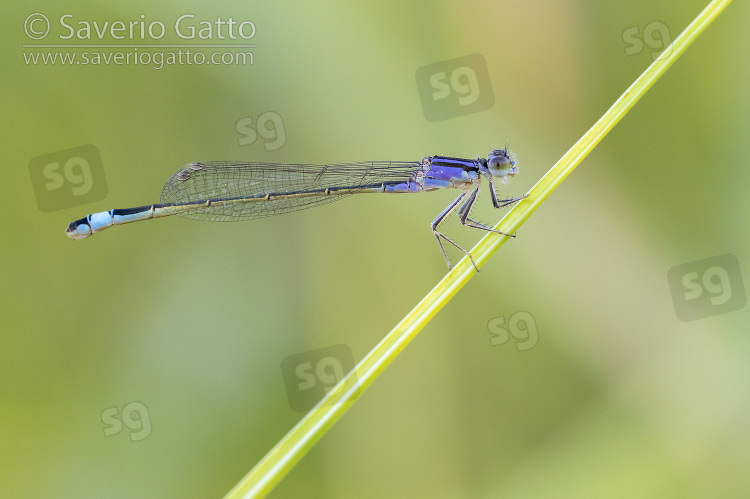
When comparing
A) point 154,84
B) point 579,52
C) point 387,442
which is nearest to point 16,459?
point 387,442

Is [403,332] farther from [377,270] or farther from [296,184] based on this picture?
[296,184]

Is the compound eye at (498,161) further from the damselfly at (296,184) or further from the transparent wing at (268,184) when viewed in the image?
the transparent wing at (268,184)

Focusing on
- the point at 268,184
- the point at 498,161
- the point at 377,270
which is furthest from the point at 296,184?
the point at 498,161

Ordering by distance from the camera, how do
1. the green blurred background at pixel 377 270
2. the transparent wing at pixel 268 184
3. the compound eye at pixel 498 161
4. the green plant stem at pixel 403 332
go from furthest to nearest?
the transparent wing at pixel 268 184 → the compound eye at pixel 498 161 → the green blurred background at pixel 377 270 → the green plant stem at pixel 403 332

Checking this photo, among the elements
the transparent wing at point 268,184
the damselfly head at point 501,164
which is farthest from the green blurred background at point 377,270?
the damselfly head at point 501,164

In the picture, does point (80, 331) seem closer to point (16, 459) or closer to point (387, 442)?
point (16, 459)

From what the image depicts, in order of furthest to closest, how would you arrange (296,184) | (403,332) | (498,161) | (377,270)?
(296,184), (377,270), (498,161), (403,332)
